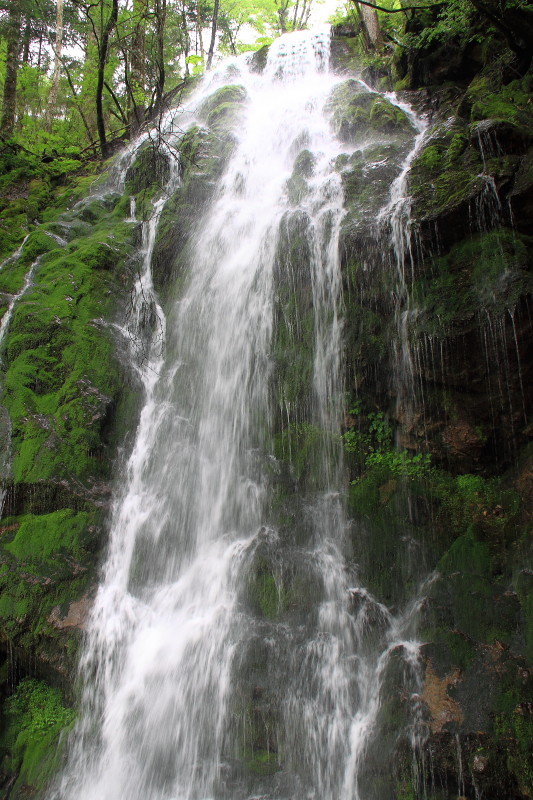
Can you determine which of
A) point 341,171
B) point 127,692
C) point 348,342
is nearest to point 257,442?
point 348,342

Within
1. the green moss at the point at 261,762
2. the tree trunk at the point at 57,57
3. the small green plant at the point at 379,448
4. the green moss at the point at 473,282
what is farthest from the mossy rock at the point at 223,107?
the green moss at the point at 261,762

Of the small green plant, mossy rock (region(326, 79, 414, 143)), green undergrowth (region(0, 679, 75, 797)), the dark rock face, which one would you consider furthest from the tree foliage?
green undergrowth (region(0, 679, 75, 797))

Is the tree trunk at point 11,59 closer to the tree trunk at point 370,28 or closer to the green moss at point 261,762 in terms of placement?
the tree trunk at point 370,28

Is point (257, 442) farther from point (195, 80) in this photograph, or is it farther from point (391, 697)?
point (195, 80)

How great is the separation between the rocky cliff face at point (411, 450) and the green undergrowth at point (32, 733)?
0.7 inches

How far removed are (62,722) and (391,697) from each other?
3.72 meters

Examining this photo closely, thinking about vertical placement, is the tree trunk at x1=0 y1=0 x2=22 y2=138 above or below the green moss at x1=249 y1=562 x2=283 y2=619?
above

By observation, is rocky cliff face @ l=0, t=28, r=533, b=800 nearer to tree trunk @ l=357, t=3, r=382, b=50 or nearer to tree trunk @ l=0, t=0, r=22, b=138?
tree trunk @ l=357, t=3, r=382, b=50

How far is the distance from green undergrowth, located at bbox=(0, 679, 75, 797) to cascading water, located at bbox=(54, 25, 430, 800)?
249 mm

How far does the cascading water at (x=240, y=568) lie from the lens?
476 cm

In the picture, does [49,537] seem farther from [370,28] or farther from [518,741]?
[370,28]

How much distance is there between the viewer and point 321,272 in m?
7.07

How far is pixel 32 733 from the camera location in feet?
17.3

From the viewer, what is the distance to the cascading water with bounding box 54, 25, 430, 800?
4762 millimetres
